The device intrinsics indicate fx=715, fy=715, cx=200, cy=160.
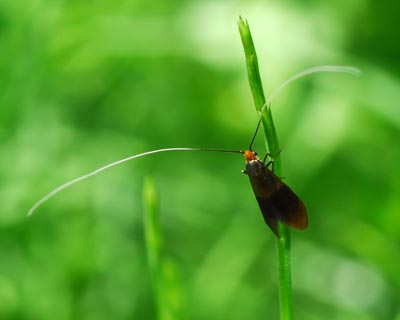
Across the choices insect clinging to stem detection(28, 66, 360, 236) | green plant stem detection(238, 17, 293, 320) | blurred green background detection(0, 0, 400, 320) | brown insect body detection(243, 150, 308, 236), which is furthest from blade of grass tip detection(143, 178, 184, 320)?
blurred green background detection(0, 0, 400, 320)

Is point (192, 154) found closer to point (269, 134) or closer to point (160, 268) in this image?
point (160, 268)

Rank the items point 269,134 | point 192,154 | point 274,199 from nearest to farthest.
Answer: point 269,134, point 274,199, point 192,154

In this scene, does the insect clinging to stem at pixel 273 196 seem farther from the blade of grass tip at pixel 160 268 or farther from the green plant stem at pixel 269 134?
the green plant stem at pixel 269 134

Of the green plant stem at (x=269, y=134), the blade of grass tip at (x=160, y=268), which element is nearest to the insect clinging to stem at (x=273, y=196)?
the blade of grass tip at (x=160, y=268)

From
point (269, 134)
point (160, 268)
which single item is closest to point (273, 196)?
point (160, 268)

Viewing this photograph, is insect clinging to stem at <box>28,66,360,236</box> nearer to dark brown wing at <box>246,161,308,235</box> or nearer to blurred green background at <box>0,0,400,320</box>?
dark brown wing at <box>246,161,308,235</box>

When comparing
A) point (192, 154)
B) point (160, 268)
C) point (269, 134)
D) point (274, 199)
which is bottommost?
point (160, 268)

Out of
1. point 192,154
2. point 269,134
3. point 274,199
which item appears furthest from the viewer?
point 192,154
